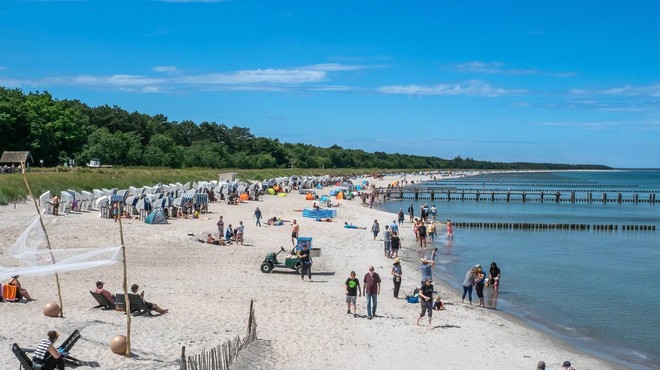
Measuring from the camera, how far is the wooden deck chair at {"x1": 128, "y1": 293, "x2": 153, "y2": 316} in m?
14.6

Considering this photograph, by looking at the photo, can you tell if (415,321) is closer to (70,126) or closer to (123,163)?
(70,126)

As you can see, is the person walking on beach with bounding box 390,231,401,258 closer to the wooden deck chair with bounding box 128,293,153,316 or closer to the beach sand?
the beach sand

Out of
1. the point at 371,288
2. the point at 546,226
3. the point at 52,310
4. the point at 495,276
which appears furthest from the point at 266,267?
the point at 546,226

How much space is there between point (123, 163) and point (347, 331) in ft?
228

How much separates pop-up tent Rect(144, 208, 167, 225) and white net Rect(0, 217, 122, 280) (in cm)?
1622

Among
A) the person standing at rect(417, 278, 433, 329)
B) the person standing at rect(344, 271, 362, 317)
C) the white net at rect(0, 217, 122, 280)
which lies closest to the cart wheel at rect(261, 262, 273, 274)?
the person standing at rect(344, 271, 362, 317)

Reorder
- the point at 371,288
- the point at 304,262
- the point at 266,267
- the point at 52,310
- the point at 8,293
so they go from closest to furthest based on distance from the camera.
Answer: the point at 52,310 → the point at 8,293 → the point at 371,288 → the point at 304,262 → the point at 266,267

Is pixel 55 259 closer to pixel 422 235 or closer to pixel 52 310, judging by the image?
pixel 52 310

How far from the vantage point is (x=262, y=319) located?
15148 millimetres

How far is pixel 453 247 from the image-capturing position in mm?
33156

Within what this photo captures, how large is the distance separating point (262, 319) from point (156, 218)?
16545mm

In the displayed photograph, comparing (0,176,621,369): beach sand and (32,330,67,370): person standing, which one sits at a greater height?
(32,330,67,370): person standing

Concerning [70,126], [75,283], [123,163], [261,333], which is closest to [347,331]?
[261,333]

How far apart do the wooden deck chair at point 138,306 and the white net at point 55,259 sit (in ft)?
5.07
